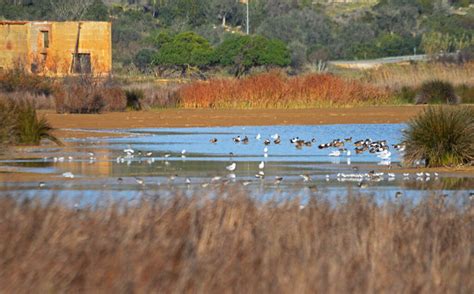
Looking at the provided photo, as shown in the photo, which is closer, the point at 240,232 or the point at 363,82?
the point at 240,232

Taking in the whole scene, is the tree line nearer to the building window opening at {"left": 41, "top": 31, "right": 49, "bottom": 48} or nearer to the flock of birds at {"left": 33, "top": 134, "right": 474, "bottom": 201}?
the building window opening at {"left": 41, "top": 31, "right": 49, "bottom": 48}

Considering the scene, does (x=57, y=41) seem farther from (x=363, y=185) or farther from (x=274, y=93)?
(x=363, y=185)

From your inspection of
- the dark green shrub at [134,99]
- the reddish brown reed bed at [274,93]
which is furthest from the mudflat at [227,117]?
the reddish brown reed bed at [274,93]

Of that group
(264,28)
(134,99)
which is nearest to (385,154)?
(134,99)

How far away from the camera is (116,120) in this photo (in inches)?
1414

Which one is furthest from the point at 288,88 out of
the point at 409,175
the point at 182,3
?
the point at 182,3

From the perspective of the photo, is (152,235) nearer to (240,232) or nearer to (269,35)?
(240,232)

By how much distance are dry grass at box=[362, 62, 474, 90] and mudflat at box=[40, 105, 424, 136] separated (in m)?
4.60

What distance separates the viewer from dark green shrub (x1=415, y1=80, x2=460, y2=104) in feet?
138

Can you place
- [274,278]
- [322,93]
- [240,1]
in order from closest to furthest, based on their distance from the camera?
1. [274,278]
2. [322,93]
3. [240,1]

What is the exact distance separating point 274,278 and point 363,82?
128 ft

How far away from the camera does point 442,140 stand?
20047 mm

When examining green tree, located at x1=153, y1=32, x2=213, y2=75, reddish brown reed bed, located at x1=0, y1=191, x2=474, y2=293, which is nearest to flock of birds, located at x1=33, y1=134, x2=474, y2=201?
reddish brown reed bed, located at x1=0, y1=191, x2=474, y2=293

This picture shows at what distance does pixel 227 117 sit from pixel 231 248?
2845 cm
